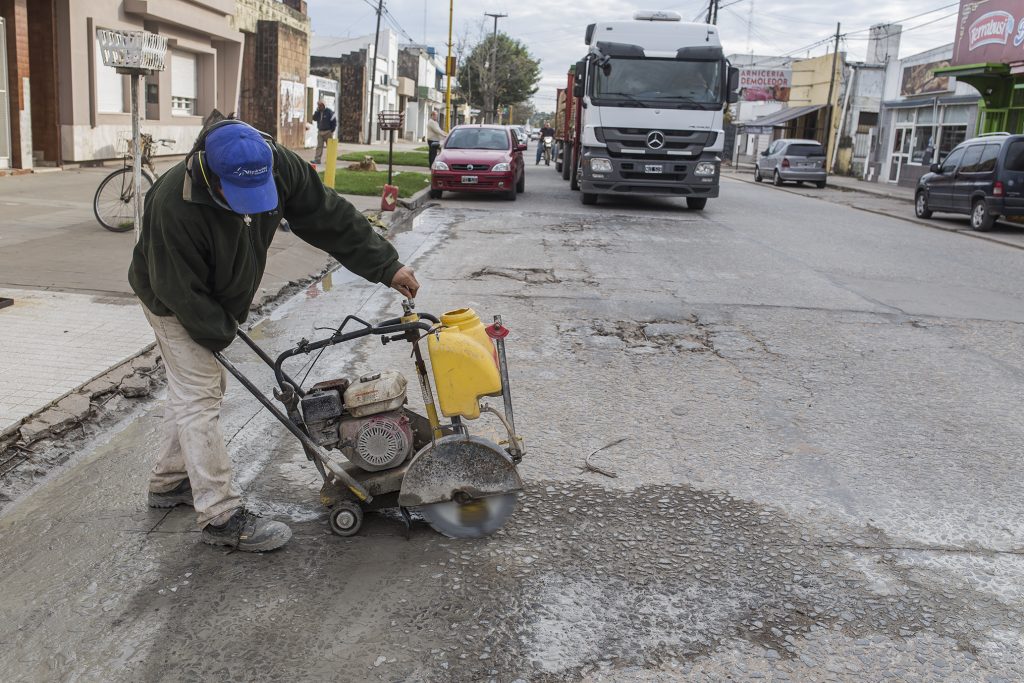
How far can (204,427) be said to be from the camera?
3455 mm

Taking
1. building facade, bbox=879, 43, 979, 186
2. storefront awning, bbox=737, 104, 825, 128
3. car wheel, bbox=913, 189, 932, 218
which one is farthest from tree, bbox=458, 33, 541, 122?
car wheel, bbox=913, 189, 932, 218

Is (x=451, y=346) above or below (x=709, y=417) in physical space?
above

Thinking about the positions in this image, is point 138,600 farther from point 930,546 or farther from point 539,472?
point 930,546

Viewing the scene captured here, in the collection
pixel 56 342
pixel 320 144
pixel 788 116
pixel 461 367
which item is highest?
pixel 788 116

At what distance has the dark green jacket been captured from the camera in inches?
125

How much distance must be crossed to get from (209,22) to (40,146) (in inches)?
318

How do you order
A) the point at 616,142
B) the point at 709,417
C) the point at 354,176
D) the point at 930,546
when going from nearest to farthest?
the point at 930,546
the point at 709,417
the point at 616,142
the point at 354,176

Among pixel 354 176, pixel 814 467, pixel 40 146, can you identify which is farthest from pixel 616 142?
pixel 814 467

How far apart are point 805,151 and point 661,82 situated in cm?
1664

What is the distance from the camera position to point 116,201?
1022 cm

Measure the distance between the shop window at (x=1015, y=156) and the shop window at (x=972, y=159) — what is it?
2.77ft

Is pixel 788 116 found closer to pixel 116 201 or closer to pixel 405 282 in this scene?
pixel 116 201

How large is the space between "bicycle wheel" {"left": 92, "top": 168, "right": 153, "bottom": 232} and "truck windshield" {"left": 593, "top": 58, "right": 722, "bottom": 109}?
911 cm

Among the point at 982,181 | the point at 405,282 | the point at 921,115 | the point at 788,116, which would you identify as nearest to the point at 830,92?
the point at 788,116
